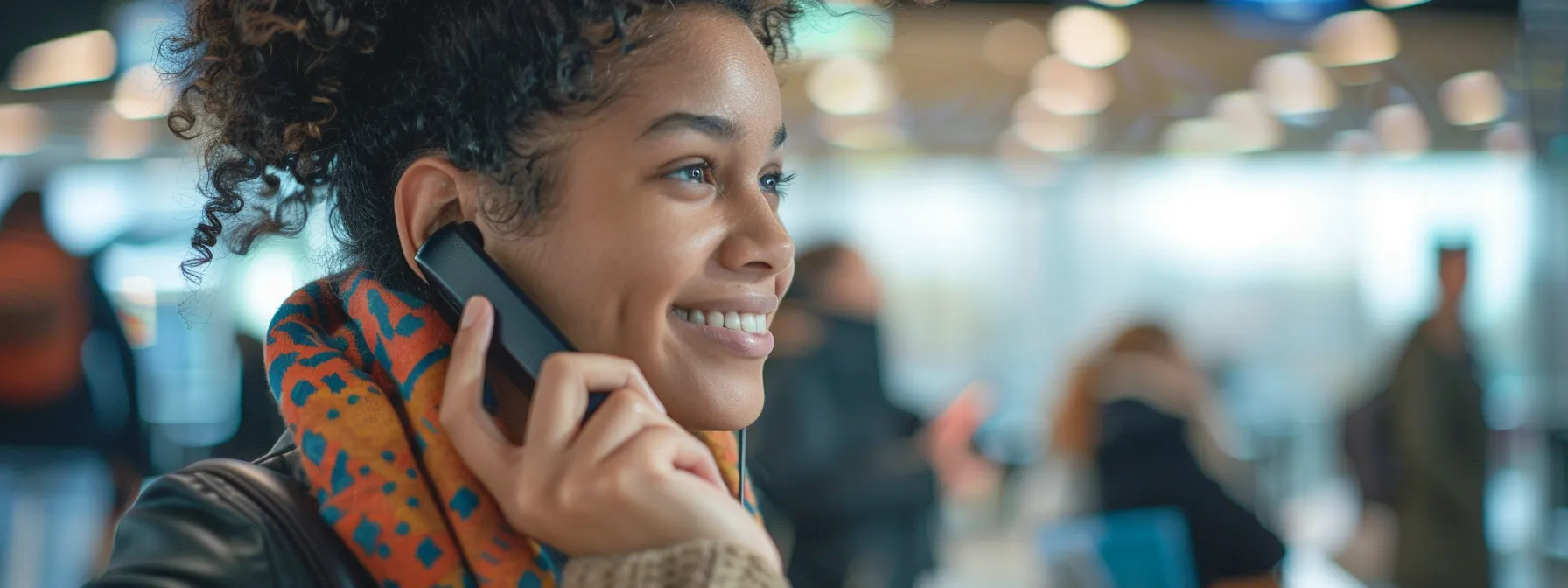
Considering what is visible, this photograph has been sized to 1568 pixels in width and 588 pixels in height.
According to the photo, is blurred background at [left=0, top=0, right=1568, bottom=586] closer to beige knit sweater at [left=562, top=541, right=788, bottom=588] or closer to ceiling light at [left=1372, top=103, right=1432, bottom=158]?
ceiling light at [left=1372, top=103, right=1432, bottom=158]

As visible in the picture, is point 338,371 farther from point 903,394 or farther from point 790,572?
point 903,394

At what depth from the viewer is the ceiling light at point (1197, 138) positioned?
9.50m

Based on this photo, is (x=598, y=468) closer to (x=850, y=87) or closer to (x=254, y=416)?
(x=254, y=416)

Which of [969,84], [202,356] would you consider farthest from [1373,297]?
[202,356]

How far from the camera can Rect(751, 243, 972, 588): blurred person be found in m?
3.80

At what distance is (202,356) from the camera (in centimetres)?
675

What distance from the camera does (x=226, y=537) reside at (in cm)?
A: 109

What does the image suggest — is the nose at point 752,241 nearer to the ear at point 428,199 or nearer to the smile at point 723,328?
the smile at point 723,328

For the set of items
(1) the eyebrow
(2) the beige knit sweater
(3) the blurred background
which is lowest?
(3) the blurred background

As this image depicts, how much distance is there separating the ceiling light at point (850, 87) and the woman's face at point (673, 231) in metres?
7.72

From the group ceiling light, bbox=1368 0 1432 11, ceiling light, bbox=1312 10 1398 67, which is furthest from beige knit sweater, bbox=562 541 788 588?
ceiling light, bbox=1312 10 1398 67

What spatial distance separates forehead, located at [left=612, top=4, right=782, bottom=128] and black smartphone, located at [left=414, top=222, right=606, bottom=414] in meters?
0.22

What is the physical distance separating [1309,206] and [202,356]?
8.17 metres

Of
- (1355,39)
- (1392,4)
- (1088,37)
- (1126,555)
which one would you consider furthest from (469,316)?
(1355,39)
